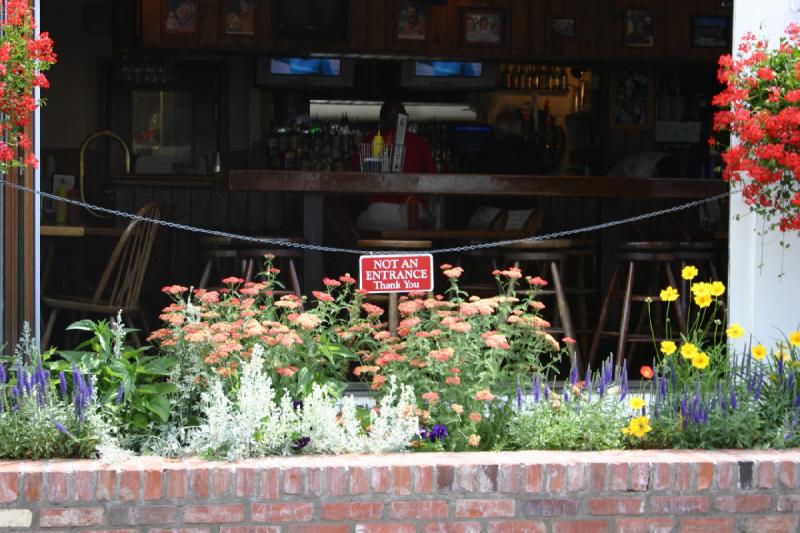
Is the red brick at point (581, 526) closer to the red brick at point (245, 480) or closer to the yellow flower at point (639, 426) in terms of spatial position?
the yellow flower at point (639, 426)

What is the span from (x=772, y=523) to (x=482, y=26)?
635 centimetres

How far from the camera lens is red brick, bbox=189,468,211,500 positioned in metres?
3.29

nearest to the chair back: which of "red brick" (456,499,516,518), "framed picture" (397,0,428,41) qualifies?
"red brick" (456,499,516,518)

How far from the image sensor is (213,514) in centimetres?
330

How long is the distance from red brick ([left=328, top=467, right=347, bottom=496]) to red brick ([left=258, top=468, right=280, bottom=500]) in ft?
0.48

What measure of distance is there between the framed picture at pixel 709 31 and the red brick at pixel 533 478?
6.59 m

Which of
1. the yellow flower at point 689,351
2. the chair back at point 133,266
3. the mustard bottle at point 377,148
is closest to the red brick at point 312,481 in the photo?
the yellow flower at point 689,351

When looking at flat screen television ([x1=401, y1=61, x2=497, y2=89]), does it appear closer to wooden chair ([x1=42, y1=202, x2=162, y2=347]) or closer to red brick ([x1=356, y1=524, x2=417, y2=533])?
wooden chair ([x1=42, y1=202, x2=162, y2=347])

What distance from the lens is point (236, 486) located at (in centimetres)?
330

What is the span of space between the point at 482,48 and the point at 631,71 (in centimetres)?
122

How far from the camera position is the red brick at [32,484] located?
3.26 metres

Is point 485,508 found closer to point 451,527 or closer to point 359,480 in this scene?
point 451,527

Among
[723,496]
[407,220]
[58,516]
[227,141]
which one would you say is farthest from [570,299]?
[58,516]

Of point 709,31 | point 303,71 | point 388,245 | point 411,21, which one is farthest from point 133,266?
point 709,31
